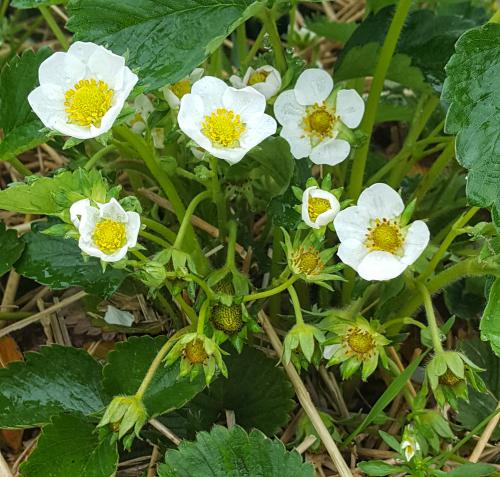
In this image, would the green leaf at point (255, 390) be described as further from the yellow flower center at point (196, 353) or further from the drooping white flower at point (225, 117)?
the drooping white flower at point (225, 117)

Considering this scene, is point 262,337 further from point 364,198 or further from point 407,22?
point 407,22

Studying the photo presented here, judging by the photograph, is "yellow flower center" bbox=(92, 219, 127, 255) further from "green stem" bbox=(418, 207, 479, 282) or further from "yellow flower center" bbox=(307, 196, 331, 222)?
"green stem" bbox=(418, 207, 479, 282)

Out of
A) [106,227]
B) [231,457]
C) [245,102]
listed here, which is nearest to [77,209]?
[106,227]

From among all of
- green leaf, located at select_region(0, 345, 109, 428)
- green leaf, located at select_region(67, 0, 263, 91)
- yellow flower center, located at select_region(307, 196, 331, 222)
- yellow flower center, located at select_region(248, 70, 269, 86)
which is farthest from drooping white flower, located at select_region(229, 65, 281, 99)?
green leaf, located at select_region(0, 345, 109, 428)

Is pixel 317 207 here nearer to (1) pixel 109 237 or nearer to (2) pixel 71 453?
(1) pixel 109 237

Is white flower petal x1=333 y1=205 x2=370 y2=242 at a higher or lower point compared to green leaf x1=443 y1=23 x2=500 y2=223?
lower

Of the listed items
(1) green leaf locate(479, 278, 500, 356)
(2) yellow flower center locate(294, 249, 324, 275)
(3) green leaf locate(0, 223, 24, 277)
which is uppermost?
(2) yellow flower center locate(294, 249, 324, 275)

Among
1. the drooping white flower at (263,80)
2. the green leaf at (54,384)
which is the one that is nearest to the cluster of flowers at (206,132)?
the drooping white flower at (263,80)
